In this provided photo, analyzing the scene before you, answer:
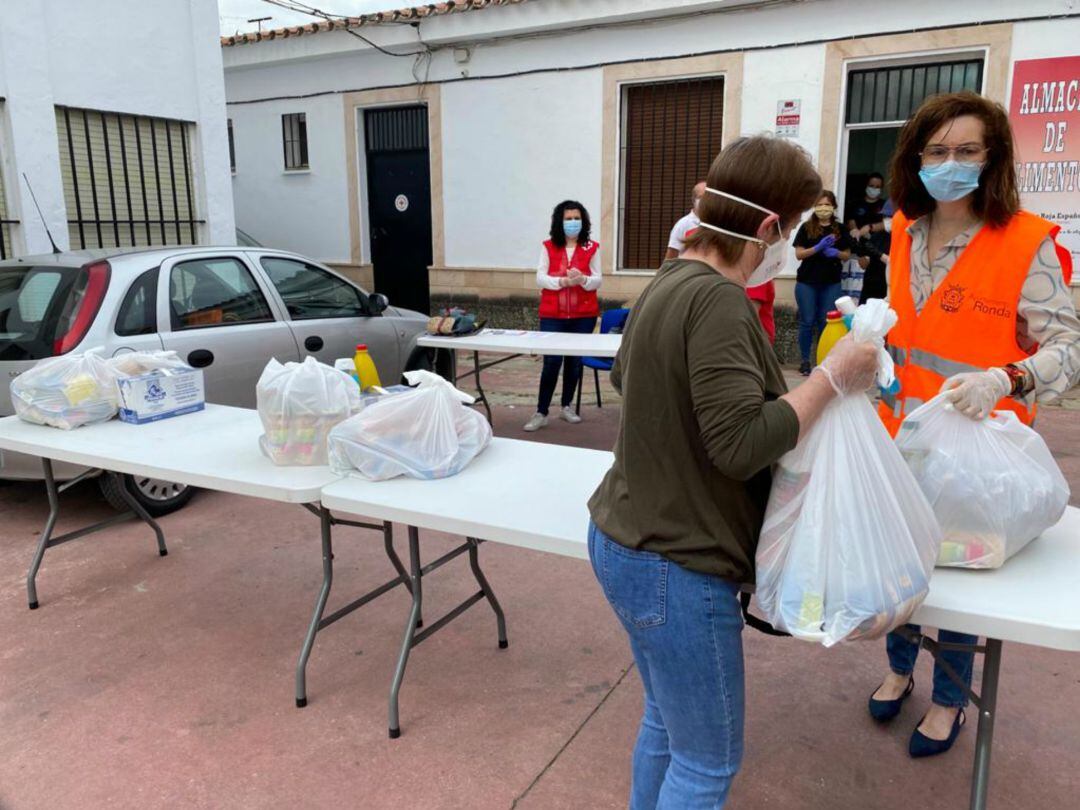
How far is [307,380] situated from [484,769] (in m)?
1.31

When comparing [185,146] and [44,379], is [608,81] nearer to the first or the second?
[185,146]

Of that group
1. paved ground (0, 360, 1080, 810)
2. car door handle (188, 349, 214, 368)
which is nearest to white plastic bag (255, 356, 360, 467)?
paved ground (0, 360, 1080, 810)

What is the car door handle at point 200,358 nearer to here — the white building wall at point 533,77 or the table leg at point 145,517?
the table leg at point 145,517

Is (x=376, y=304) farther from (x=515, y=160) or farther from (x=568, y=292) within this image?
(x=515, y=160)

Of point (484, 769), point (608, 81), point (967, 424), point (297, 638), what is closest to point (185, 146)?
point (608, 81)

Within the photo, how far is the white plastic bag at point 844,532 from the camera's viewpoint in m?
1.45

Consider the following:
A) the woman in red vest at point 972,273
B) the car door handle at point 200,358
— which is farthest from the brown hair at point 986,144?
the car door handle at point 200,358

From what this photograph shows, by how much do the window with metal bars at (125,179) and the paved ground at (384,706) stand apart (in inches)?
179

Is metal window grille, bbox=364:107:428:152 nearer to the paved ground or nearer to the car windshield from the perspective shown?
the car windshield

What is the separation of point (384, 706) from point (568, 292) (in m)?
3.86

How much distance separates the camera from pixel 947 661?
7.20 feet

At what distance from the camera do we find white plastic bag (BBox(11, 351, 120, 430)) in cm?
323

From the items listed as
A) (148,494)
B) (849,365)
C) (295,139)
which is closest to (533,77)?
(295,139)

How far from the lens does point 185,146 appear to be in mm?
7922
